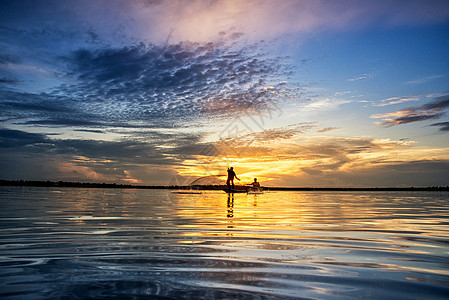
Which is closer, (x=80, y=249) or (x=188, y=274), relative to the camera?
(x=188, y=274)

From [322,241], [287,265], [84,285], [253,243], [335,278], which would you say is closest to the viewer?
[84,285]

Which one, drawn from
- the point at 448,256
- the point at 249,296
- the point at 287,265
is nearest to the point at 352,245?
the point at 448,256

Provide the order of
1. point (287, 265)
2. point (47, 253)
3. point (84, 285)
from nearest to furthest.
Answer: point (84, 285)
point (287, 265)
point (47, 253)

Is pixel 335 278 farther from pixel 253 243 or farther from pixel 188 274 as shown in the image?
pixel 253 243

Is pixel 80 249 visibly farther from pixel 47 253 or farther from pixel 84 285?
pixel 84 285

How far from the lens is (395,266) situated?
559 centimetres

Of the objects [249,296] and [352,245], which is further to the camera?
[352,245]

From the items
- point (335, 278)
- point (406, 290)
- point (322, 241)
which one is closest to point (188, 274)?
point (335, 278)

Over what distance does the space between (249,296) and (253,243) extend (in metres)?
4.11

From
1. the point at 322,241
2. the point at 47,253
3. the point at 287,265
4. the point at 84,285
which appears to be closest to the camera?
the point at 84,285

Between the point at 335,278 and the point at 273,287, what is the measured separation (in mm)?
1178

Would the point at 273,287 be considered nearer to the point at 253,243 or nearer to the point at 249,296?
the point at 249,296

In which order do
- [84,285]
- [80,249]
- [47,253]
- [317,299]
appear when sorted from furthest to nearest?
[80,249] < [47,253] < [84,285] < [317,299]

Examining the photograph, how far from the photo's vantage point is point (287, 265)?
5.47 metres
